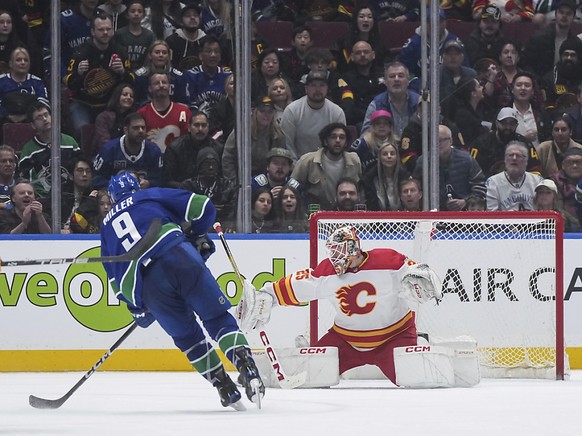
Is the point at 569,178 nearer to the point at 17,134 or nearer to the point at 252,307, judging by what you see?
the point at 252,307

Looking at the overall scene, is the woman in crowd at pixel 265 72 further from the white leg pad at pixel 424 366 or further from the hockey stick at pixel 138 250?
the hockey stick at pixel 138 250

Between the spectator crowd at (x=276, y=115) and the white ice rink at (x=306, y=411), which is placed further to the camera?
the spectator crowd at (x=276, y=115)

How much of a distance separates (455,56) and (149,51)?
1881 millimetres

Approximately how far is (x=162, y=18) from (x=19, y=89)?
1038mm

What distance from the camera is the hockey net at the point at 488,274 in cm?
654

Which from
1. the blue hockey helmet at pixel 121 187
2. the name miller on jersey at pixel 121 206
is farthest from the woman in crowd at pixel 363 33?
the name miller on jersey at pixel 121 206

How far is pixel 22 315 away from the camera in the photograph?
23.0 ft

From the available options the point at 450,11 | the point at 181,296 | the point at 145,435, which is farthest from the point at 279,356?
the point at 450,11

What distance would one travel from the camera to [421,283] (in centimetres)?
557

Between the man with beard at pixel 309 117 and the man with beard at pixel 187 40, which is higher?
the man with beard at pixel 187 40

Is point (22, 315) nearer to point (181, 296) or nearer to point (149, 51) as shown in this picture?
point (149, 51)

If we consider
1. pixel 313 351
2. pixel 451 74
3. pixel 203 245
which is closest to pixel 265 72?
pixel 451 74

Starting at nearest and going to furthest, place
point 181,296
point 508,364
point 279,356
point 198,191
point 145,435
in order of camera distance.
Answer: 1. point 145,435
2. point 181,296
3. point 279,356
4. point 508,364
5. point 198,191

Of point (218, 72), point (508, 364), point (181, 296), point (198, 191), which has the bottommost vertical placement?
point (508, 364)
